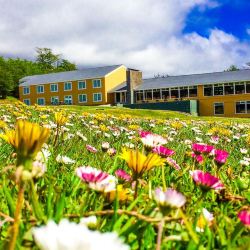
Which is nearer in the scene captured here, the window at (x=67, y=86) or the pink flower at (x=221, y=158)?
the pink flower at (x=221, y=158)

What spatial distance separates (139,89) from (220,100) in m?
11.6

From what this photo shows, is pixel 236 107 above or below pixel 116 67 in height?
below

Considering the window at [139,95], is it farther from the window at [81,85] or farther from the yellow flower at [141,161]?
the yellow flower at [141,161]

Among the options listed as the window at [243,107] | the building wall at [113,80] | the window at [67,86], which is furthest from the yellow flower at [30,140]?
the window at [67,86]

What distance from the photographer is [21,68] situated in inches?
3615

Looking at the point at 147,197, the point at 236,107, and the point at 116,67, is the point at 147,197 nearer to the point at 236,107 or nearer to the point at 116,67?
the point at 236,107

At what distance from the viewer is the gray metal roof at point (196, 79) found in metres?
56.2

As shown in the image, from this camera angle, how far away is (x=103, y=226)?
1257mm

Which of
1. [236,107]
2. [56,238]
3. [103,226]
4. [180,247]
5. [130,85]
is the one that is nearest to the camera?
[56,238]

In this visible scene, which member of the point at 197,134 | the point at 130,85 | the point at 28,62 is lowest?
the point at 197,134

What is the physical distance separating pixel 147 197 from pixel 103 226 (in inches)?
13.2

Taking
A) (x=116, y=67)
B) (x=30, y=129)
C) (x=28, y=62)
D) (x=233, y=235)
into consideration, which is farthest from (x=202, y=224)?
(x=28, y=62)

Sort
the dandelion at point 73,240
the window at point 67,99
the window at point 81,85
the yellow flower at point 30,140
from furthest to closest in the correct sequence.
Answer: the window at point 67,99
the window at point 81,85
the yellow flower at point 30,140
the dandelion at point 73,240

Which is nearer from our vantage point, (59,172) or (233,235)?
(233,235)
